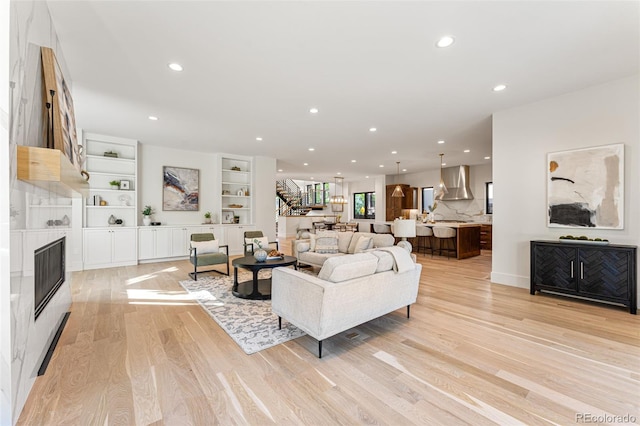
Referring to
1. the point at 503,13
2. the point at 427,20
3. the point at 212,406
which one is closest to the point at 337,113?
the point at 427,20

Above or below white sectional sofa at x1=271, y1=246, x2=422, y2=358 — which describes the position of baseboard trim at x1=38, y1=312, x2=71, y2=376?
below

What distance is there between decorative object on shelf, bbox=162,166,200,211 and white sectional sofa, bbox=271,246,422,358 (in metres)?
5.70

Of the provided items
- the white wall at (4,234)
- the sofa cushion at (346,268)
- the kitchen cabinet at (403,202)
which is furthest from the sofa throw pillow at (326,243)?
the kitchen cabinet at (403,202)

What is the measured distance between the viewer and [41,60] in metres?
2.22

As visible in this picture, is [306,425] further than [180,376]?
No

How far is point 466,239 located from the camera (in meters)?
7.81

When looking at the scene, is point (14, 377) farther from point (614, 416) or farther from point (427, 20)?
point (427, 20)

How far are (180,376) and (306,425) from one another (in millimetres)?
1156

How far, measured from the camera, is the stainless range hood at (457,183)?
9.87 m

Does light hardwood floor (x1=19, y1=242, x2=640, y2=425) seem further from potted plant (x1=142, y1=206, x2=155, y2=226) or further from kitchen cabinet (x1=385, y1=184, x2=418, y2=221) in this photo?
kitchen cabinet (x1=385, y1=184, x2=418, y2=221)

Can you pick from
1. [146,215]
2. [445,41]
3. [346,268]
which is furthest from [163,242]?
[445,41]

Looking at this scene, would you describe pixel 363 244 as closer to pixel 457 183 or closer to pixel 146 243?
pixel 146 243

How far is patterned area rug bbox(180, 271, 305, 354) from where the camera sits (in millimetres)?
2807

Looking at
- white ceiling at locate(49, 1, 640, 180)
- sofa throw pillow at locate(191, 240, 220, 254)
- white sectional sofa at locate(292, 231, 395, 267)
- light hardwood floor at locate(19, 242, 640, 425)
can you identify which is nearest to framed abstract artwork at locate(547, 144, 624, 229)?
white ceiling at locate(49, 1, 640, 180)
